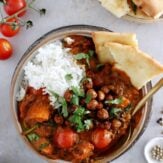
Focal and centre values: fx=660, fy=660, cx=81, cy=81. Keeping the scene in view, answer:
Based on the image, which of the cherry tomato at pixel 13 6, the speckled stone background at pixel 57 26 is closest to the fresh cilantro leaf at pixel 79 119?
the speckled stone background at pixel 57 26

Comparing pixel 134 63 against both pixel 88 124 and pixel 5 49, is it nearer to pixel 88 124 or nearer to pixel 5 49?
pixel 88 124

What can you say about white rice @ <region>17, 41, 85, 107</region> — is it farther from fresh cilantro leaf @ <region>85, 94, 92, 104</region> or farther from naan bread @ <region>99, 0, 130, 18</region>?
naan bread @ <region>99, 0, 130, 18</region>

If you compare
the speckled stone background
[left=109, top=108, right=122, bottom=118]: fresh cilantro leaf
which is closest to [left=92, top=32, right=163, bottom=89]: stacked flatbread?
[left=109, top=108, right=122, bottom=118]: fresh cilantro leaf

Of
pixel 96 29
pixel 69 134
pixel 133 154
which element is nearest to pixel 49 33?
pixel 96 29

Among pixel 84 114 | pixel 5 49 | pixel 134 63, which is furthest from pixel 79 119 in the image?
pixel 5 49

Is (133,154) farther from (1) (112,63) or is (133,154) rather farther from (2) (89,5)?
(2) (89,5)

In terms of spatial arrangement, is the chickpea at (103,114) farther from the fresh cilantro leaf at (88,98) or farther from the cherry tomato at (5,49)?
the cherry tomato at (5,49)
